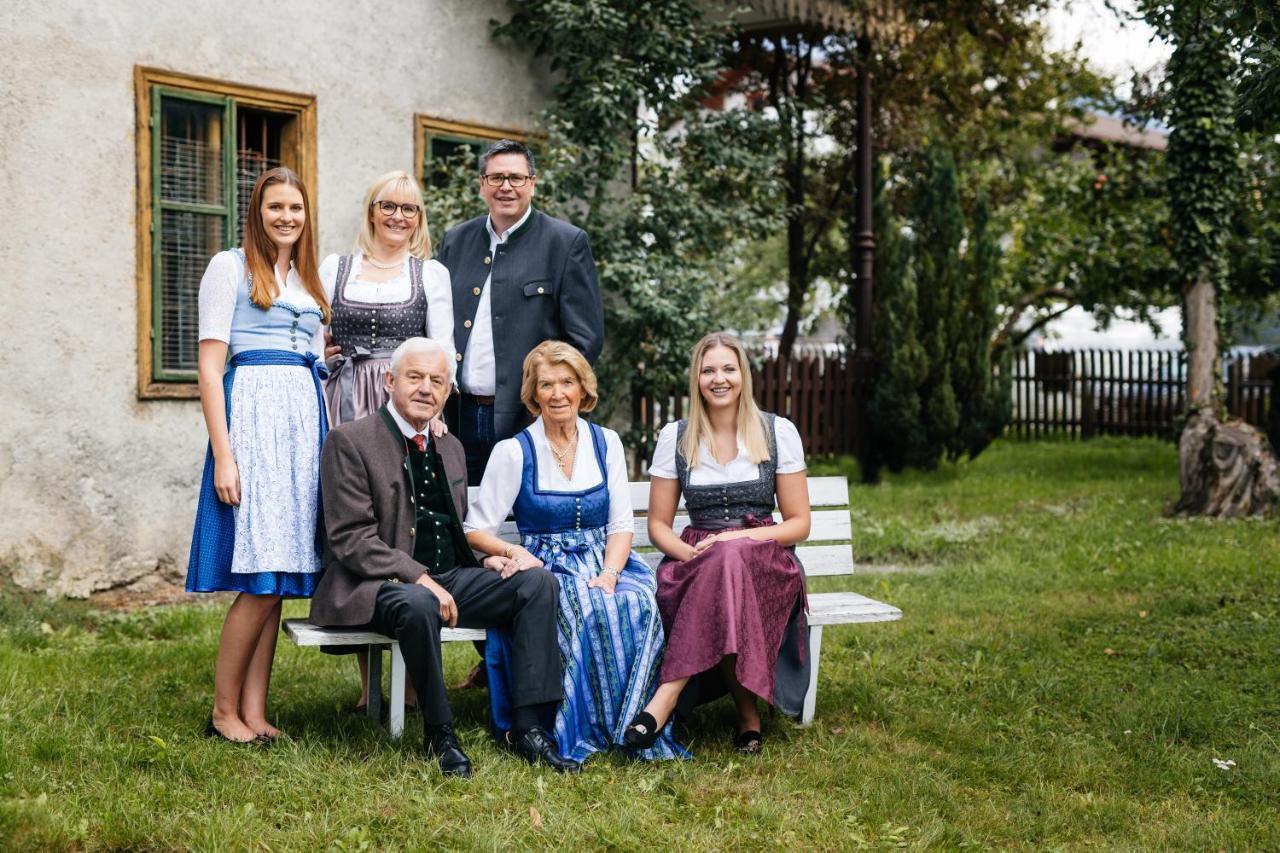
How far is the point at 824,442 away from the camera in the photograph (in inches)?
543

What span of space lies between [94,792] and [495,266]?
96.1 inches

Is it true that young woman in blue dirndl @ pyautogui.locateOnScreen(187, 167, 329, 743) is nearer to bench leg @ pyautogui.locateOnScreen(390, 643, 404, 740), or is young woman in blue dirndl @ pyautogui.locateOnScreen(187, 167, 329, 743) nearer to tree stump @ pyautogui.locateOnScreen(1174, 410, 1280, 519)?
bench leg @ pyautogui.locateOnScreen(390, 643, 404, 740)

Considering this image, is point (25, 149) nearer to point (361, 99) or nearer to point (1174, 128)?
point (361, 99)

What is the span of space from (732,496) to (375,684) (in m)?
1.54

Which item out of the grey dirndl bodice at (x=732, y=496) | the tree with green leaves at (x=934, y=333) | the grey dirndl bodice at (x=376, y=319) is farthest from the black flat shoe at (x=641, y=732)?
the tree with green leaves at (x=934, y=333)

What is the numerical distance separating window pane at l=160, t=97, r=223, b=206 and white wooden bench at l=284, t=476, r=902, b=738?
3.56 meters

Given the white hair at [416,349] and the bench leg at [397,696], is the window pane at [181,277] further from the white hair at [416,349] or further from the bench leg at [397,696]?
the bench leg at [397,696]

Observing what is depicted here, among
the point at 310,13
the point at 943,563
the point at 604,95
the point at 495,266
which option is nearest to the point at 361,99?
the point at 310,13

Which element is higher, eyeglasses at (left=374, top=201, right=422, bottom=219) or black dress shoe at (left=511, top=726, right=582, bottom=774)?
eyeglasses at (left=374, top=201, right=422, bottom=219)

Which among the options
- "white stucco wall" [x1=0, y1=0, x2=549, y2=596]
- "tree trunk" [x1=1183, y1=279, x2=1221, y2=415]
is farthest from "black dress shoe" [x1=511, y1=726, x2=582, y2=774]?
"tree trunk" [x1=1183, y1=279, x2=1221, y2=415]

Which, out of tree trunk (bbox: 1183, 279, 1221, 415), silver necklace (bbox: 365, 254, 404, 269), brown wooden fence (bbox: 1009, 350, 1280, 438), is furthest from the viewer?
brown wooden fence (bbox: 1009, 350, 1280, 438)

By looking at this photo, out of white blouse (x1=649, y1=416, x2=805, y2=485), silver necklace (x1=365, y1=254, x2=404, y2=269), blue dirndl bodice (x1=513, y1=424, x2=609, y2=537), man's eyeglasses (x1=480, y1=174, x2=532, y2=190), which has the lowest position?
blue dirndl bodice (x1=513, y1=424, x2=609, y2=537)

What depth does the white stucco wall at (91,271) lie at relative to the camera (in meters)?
6.83

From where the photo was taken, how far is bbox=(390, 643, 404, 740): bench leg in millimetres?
4574
